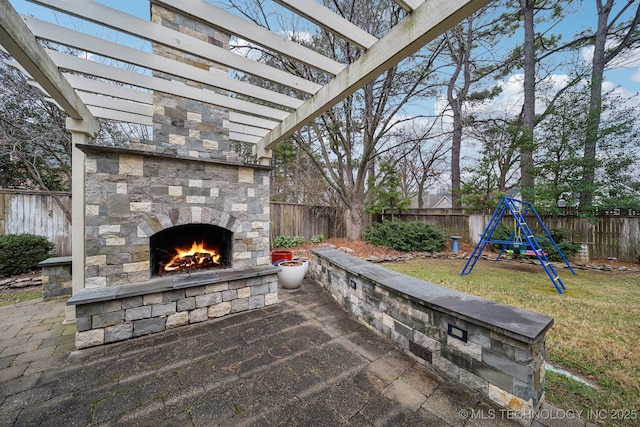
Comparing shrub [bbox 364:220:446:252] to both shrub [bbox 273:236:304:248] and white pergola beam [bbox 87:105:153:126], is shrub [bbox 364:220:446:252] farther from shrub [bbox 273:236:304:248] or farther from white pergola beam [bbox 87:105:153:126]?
white pergola beam [bbox 87:105:153:126]

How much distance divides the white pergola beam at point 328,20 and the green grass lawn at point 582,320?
324cm

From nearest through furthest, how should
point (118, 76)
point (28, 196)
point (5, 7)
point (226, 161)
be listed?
1. point (5, 7)
2. point (118, 76)
3. point (226, 161)
4. point (28, 196)

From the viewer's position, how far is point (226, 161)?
329cm

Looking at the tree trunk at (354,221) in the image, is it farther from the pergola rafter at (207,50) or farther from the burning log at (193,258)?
the pergola rafter at (207,50)

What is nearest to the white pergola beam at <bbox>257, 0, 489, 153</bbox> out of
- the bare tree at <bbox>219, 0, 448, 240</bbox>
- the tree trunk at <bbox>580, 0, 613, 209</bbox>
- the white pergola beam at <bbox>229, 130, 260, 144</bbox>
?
the white pergola beam at <bbox>229, 130, 260, 144</bbox>

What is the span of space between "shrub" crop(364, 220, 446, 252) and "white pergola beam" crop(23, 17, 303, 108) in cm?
611

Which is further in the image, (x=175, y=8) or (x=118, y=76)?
(x=118, y=76)

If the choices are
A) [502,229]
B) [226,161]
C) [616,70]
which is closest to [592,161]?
[502,229]

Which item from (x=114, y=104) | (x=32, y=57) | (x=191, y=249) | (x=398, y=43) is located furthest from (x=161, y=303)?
(x=398, y=43)

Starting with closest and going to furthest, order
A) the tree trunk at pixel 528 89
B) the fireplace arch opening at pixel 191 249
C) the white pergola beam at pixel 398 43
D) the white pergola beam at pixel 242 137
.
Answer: the white pergola beam at pixel 398 43, the fireplace arch opening at pixel 191 249, the white pergola beam at pixel 242 137, the tree trunk at pixel 528 89

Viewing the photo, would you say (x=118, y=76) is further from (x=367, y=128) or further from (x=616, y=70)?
(x=616, y=70)

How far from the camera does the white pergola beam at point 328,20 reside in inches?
66.6

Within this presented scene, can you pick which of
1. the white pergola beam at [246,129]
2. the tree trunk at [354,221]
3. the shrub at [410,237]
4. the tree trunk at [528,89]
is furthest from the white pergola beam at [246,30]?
the tree trunk at [528,89]

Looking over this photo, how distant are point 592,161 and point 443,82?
15.3ft
